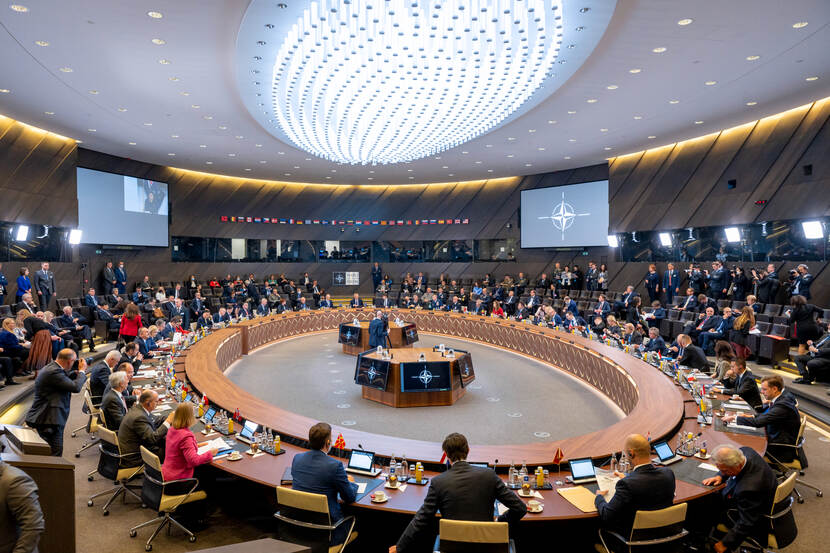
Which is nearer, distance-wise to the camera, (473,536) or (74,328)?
(473,536)

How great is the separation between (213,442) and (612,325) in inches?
323

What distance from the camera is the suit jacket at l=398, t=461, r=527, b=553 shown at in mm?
2766

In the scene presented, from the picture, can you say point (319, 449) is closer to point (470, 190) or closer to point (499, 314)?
point (499, 314)

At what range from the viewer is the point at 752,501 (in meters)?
3.11

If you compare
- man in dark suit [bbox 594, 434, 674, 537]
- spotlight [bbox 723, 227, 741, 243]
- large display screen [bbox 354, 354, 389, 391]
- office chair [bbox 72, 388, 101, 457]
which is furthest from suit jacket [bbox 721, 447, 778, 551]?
spotlight [bbox 723, 227, 741, 243]

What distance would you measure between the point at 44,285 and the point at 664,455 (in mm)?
14151

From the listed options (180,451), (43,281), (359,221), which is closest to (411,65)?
(180,451)

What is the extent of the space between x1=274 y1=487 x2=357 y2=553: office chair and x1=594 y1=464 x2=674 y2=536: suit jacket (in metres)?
1.69

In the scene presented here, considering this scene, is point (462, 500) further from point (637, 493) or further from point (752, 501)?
point (752, 501)

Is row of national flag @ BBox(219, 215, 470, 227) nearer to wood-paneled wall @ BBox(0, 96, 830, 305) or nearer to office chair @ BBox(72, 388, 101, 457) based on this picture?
wood-paneled wall @ BBox(0, 96, 830, 305)

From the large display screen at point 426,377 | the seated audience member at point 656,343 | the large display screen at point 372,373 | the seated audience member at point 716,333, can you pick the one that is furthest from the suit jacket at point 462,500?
the seated audience member at point 716,333

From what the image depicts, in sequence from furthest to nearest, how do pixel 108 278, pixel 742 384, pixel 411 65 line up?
1. pixel 108 278
2. pixel 411 65
3. pixel 742 384

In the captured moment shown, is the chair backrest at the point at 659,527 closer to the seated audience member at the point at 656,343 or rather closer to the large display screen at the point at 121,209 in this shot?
the seated audience member at the point at 656,343

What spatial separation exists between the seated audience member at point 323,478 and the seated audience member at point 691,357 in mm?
6195
